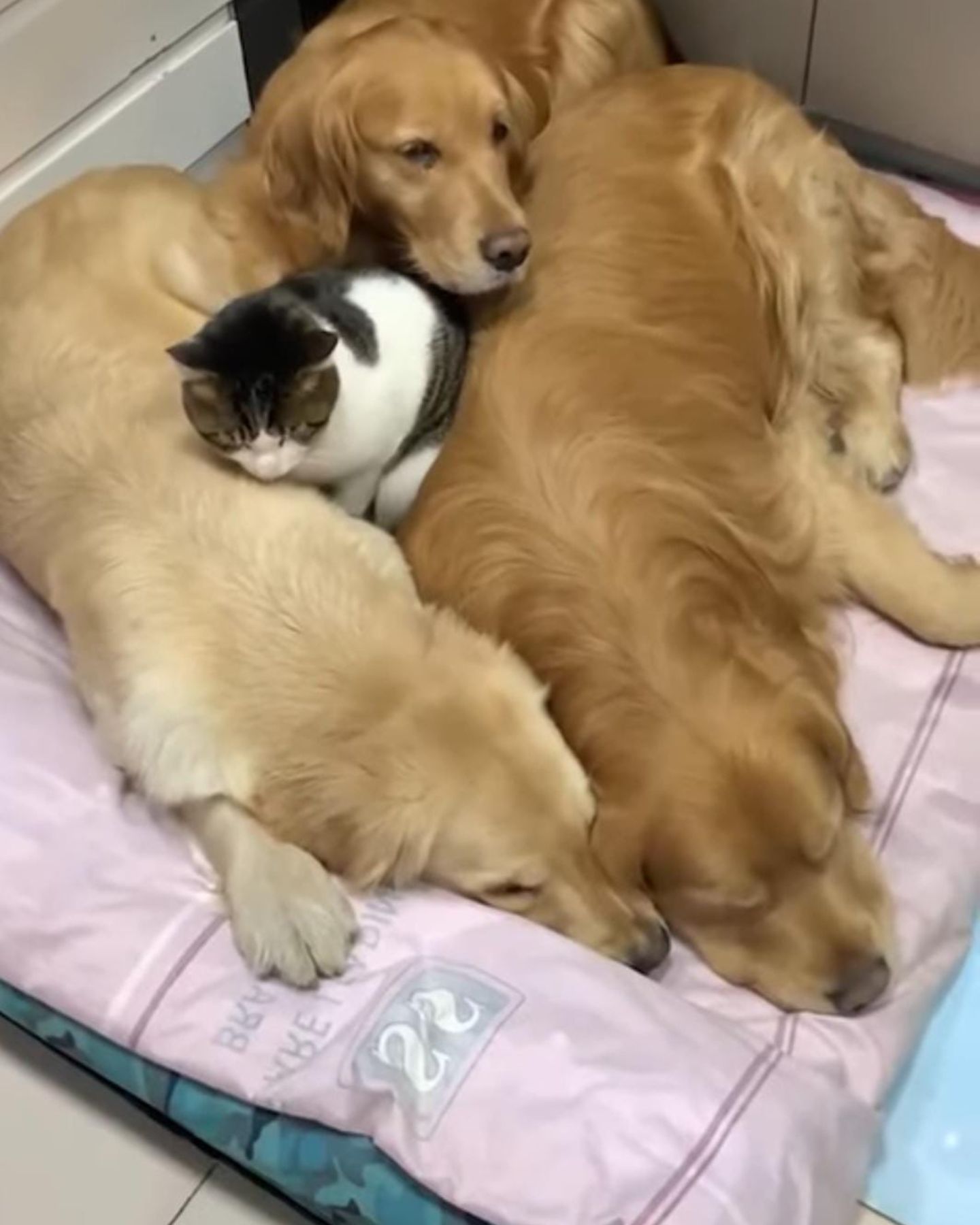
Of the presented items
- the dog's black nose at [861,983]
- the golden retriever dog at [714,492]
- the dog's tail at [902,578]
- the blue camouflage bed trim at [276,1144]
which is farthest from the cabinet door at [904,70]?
the blue camouflage bed trim at [276,1144]

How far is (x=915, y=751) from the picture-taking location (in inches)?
74.5

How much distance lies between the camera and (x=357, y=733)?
1.59m

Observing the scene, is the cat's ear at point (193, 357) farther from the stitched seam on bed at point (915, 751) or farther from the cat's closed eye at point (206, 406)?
the stitched seam on bed at point (915, 751)

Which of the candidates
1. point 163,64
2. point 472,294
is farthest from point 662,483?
point 163,64

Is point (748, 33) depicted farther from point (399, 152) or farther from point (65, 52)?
point (65, 52)

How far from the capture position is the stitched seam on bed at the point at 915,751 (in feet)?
6.00

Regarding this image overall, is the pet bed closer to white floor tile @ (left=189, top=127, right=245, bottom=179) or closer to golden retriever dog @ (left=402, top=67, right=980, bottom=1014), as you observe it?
golden retriever dog @ (left=402, top=67, right=980, bottom=1014)

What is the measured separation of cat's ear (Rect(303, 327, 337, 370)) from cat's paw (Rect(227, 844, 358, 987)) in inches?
17.4

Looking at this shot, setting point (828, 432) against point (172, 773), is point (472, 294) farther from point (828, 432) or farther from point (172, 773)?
point (172, 773)

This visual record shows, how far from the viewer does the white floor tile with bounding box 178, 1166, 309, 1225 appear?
1709mm

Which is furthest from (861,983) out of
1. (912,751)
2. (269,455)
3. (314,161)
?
(314,161)

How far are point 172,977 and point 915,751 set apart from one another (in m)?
0.78

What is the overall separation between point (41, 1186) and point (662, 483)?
0.89m

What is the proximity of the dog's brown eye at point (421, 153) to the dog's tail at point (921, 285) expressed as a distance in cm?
54
